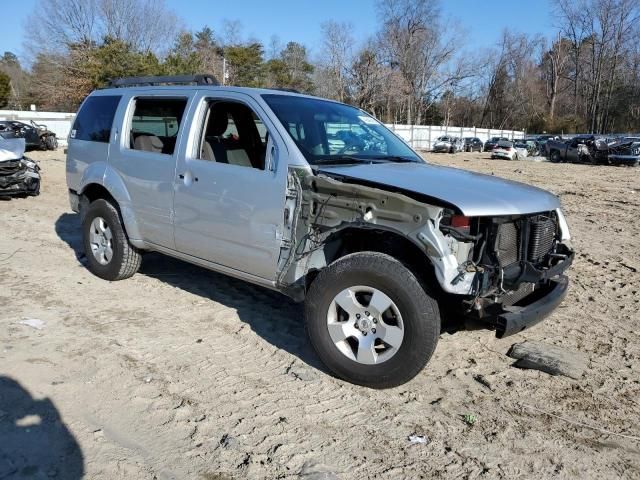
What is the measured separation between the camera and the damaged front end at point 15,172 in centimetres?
1062

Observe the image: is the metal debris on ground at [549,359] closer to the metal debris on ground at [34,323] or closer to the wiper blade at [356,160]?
the wiper blade at [356,160]

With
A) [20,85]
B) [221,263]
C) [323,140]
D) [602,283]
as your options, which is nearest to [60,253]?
[221,263]

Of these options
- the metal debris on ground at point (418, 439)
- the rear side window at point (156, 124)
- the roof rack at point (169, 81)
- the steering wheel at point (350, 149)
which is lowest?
the metal debris on ground at point (418, 439)

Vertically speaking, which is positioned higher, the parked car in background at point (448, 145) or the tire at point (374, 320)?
the parked car in background at point (448, 145)

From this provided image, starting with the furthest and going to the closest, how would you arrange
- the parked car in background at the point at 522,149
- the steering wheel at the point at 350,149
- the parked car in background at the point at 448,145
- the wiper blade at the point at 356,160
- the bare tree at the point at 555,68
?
the bare tree at the point at 555,68 < the parked car in background at the point at 448,145 < the parked car in background at the point at 522,149 < the steering wheel at the point at 350,149 < the wiper blade at the point at 356,160

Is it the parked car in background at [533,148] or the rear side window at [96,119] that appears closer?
the rear side window at [96,119]

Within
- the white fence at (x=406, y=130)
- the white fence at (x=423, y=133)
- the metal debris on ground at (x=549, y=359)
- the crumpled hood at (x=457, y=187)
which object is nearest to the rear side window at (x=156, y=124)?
the crumpled hood at (x=457, y=187)

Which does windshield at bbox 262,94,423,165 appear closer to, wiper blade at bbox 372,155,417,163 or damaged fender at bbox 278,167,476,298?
wiper blade at bbox 372,155,417,163

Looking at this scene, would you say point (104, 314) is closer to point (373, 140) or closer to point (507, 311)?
point (373, 140)

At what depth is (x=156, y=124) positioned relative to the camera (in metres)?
5.11

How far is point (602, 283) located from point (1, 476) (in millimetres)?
5831

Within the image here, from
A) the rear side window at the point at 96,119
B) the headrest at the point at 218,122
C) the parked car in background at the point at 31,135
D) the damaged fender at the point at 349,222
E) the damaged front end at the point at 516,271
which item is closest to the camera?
the damaged fender at the point at 349,222

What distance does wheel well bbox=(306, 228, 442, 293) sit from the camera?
3588 millimetres

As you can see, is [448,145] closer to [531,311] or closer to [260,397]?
[531,311]
